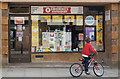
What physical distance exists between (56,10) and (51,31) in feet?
3.85

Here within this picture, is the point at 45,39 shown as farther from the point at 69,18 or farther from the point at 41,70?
the point at 41,70

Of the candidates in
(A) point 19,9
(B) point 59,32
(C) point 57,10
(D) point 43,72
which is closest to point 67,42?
(B) point 59,32

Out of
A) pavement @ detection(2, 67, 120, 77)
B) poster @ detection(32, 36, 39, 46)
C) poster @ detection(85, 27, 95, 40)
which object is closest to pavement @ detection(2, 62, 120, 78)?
pavement @ detection(2, 67, 120, 77)

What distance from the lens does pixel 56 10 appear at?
12695 millimetres

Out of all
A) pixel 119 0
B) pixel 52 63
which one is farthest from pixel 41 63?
pixel 119 0

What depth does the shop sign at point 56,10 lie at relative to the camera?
12617 mm

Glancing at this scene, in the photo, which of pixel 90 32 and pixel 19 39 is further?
pixel 90 32

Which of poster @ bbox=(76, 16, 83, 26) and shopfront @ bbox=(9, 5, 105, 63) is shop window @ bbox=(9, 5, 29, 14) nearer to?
shopfront @ bbox=(9, 5, 105, 63)

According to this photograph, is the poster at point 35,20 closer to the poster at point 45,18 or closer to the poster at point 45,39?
the poster at point 45,18

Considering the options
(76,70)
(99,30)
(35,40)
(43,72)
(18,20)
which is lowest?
(43,72)

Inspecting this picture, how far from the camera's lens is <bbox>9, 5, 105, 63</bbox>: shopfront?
12594mm

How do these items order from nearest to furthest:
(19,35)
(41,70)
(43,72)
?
(43,72)
(41,70)
(19,35)

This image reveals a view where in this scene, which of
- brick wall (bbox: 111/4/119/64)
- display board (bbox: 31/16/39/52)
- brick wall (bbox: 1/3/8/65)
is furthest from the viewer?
display board (bbox: 31/16/39/52)

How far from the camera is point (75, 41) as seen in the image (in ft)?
42.8
